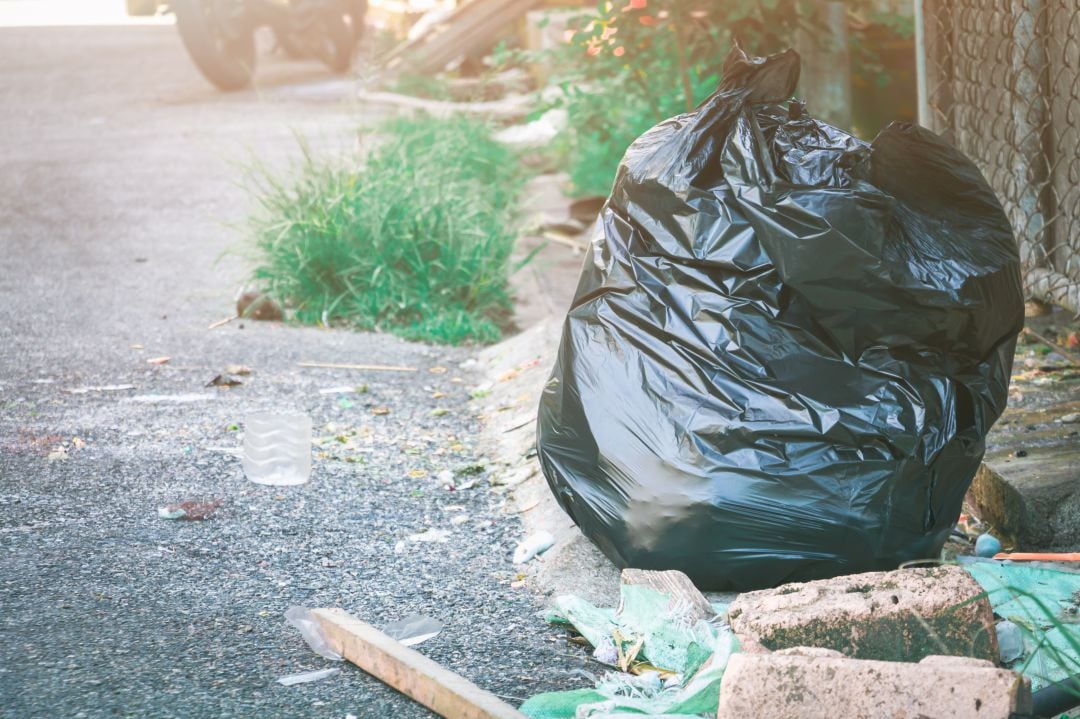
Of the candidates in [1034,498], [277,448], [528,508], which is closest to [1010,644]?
[1034,498]

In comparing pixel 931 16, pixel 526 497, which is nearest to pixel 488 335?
pixel 526 497

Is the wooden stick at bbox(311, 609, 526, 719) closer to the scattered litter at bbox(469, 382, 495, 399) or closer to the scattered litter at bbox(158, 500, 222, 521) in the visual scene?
the scattered litter at bbox(158, 500, 222, 521)

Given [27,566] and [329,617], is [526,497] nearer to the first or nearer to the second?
[329,617]

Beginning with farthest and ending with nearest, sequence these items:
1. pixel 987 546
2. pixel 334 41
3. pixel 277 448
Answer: pixel 334 41 → pixel 277 448 → pixel 987 546

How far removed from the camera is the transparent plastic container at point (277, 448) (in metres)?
2.70

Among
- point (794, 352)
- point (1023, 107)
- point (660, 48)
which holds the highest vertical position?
point (660, 48)

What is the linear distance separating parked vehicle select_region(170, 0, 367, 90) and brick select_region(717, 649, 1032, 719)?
7.44m

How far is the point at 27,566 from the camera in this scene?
2.10 metres

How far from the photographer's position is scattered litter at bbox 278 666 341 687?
1.77 metres

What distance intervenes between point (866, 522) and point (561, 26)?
646cm

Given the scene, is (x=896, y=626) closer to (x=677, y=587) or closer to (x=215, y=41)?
(x=677, y=587)

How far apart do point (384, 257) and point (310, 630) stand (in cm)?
253

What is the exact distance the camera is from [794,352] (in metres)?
2.04

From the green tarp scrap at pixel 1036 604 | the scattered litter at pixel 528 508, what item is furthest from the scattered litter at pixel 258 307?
the green tarp scrap at pixel 1036 604
